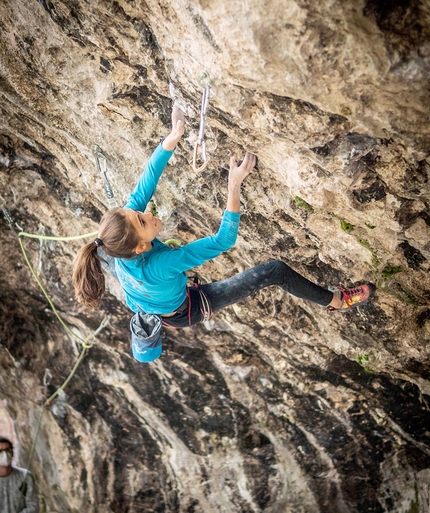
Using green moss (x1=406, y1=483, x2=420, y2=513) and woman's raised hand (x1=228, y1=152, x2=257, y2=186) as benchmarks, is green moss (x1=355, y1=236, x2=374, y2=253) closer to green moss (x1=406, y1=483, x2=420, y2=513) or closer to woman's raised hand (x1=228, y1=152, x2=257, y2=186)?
woman's raised hand (x1=228, y1=152, x2=257, y2=186)

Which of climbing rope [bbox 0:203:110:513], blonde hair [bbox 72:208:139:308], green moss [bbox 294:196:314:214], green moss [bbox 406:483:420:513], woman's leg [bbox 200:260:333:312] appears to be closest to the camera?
blonde hair [bbox 72:208:139:308]

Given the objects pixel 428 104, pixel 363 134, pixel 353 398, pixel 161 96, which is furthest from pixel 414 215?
pixel 353 398

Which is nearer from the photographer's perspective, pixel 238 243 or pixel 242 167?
pixel 242 167

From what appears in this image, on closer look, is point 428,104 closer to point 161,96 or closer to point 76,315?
point 161,96

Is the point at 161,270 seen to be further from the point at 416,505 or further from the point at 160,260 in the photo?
the point at 416,505

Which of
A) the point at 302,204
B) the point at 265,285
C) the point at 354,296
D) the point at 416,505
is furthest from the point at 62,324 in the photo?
the point at 416,505

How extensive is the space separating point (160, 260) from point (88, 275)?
43cm

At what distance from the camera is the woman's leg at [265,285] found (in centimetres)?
329

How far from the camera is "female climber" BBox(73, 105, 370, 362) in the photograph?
2.66 metres

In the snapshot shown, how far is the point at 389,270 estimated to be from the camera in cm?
307

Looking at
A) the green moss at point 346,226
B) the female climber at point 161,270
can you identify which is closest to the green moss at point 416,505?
the female climber at point 161,270

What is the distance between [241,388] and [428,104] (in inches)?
151

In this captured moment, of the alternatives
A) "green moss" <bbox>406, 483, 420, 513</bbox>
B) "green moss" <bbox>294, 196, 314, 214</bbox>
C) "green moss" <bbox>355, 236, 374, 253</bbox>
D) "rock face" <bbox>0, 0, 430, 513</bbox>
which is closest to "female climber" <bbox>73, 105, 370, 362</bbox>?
"rock face" <bbox>0, 0, 430, 513</bbox>

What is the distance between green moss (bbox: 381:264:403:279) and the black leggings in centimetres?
38
